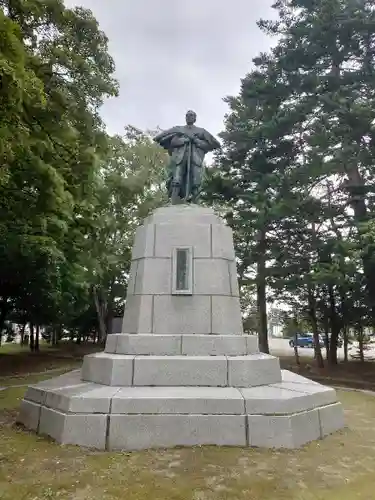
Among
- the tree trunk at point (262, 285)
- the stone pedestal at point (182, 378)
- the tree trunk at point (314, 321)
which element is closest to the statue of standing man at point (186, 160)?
the stone pedestal at point (182, 378)

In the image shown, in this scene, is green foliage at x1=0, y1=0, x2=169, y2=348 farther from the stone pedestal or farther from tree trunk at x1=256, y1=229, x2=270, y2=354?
tree trunk at x1=256, y1=229, x2=270, y2=354

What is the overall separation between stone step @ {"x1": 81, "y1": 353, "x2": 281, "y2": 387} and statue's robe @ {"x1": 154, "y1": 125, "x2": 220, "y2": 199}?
3.60 meters

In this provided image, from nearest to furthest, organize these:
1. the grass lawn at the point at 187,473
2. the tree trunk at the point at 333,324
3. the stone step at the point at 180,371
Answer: the grass lawn at the point at 187,473 < the stone step at the point at 180,371 < the tree trunk at the point at 333,324

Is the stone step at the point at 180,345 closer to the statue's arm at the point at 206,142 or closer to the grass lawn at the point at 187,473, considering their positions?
the grass lawn at the point at 187,473

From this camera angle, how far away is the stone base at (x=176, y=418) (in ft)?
16.3

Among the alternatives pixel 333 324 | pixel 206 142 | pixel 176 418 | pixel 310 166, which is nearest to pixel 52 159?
pixel 206 142

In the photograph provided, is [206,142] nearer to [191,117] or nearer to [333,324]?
[191,117]

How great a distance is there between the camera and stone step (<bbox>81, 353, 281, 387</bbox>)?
5.82 m

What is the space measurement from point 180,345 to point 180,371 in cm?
57

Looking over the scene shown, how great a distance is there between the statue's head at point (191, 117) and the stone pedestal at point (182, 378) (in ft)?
6.43

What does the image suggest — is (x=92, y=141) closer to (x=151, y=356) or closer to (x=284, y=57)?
(x=151, y=356)

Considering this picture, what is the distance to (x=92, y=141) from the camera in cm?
1017

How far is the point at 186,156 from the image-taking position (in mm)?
8312

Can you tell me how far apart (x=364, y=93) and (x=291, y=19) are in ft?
17.0
